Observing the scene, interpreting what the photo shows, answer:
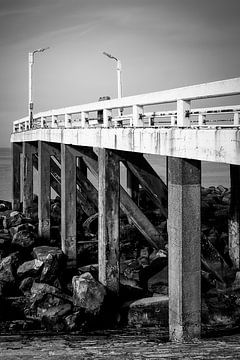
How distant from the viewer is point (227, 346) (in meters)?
7.09

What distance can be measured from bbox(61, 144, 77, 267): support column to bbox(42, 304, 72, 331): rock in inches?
135

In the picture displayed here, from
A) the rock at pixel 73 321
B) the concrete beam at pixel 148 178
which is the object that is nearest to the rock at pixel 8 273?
the rock at pixel 73 321

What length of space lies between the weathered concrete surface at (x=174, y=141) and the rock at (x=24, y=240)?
393cm

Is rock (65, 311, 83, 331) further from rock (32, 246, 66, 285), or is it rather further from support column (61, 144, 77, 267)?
support column (61, 144, 77, 267)

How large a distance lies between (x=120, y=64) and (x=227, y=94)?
38.6ft

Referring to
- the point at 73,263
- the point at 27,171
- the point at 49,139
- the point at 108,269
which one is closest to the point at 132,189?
the point at 27,171

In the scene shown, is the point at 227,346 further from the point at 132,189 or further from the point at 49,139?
the point at 132,189

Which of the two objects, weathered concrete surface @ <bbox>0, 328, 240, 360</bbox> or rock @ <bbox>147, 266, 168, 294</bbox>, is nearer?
weathered concrete surface @ <bbox>0, 328, 240, 360</bbox>

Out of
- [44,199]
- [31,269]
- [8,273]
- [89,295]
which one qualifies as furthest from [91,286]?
[44,199]

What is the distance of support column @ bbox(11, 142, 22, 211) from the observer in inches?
861

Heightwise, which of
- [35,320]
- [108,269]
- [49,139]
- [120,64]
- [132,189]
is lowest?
[35,320]

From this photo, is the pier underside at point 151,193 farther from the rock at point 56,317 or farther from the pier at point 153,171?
the rock at point 56,317

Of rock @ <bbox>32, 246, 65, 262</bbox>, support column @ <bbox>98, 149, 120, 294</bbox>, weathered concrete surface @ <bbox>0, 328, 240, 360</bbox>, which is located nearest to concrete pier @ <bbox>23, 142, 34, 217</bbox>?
rock @ <bbox>32, 246, 65, 262</bbox>

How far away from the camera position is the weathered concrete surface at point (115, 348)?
6.86 meters
